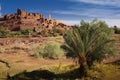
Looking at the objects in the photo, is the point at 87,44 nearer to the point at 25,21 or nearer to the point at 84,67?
the point at 84,67

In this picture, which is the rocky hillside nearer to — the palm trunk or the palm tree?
the palm tree

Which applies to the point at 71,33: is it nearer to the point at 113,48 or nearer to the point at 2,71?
the point at 113,48

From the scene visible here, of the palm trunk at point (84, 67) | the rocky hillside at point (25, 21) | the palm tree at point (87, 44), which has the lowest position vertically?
the palm trunk at point (84, 67)

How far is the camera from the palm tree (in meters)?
23.0

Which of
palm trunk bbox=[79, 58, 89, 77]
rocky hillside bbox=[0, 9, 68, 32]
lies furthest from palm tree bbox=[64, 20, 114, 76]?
rocky hillside bbox=[0, 9, 68, 32]

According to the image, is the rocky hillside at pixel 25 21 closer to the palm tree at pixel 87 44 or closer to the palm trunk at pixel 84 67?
the palm tree at pixel 87 44

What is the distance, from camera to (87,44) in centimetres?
2302

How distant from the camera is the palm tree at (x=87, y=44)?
23.0 metres

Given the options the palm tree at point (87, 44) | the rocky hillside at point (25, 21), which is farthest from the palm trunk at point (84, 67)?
the rocky hillside at point (25, 21)

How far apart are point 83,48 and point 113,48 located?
185 inches

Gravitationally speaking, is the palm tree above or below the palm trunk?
above

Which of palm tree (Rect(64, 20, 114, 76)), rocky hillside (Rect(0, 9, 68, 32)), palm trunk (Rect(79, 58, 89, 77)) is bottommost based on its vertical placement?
palm trunk (Rect(79, 58, 89, 77))

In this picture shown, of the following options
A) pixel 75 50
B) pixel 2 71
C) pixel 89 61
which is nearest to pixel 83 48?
pixel 75 50

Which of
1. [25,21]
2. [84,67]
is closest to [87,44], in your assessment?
[84,67]
